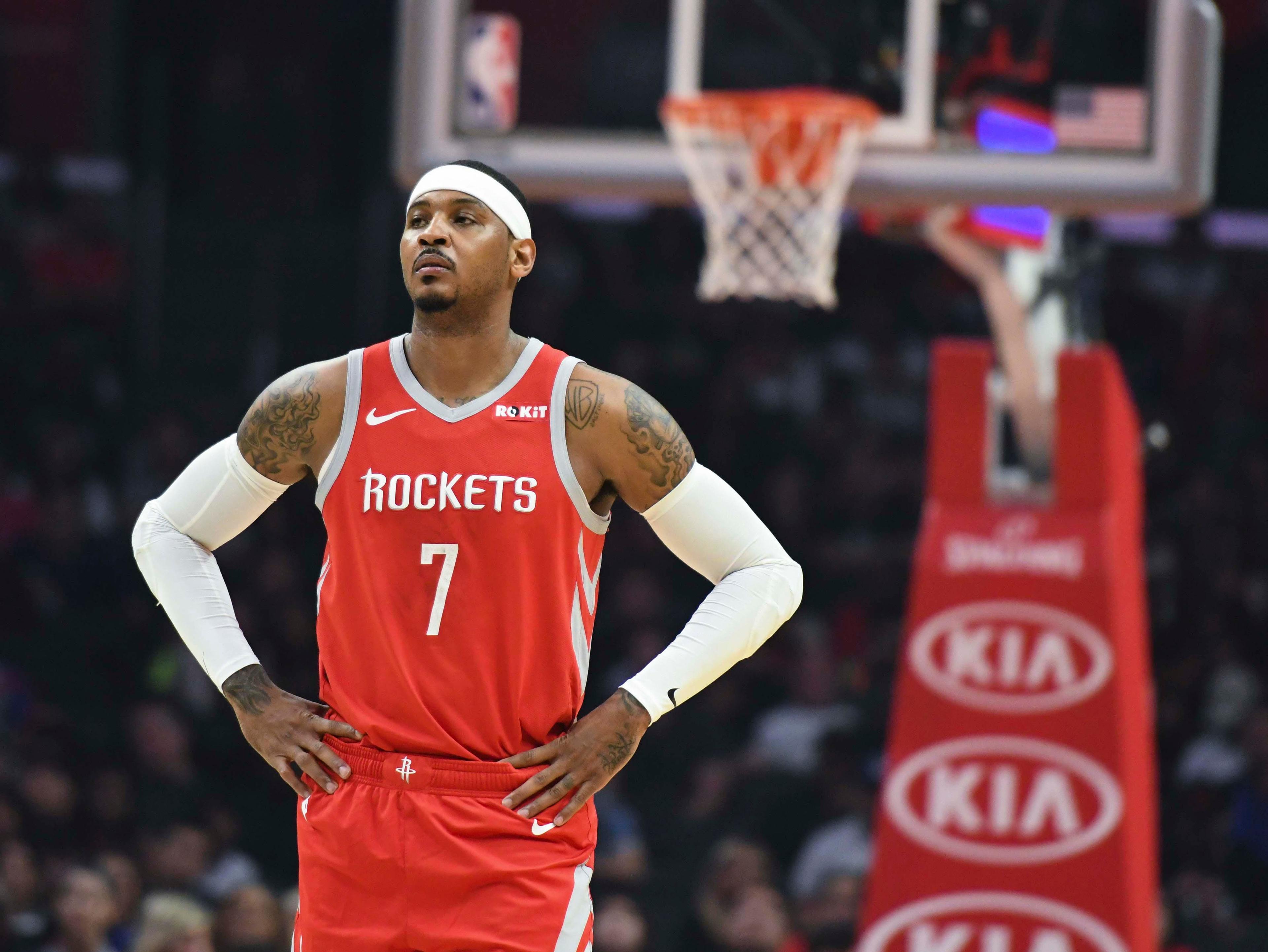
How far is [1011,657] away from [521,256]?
3.36 metres

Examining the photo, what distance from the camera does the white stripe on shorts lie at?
3500 millimetres

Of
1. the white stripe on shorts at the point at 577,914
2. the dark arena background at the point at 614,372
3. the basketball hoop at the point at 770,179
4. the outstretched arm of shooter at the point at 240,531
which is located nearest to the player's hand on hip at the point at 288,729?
the outstretched arm of shooter at the point at 240,531

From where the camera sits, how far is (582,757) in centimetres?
350

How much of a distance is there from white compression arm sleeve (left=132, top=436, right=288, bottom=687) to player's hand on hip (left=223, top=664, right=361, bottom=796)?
0.22ft

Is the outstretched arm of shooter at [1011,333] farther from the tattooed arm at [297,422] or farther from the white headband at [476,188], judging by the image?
the tattooed arm at [297,422]

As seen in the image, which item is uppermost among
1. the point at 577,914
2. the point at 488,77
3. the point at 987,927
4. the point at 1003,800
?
the point at 488,77

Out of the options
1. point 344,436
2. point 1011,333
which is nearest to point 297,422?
point 344,436

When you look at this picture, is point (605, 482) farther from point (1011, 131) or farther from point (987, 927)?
point (1011, 131)

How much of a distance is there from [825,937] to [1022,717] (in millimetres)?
1676

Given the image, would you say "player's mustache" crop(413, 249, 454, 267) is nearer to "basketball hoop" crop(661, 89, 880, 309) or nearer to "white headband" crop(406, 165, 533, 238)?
"white headband" crop(406, 165, 533, 238)

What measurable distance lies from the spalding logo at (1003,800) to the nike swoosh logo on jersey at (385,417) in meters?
3.43

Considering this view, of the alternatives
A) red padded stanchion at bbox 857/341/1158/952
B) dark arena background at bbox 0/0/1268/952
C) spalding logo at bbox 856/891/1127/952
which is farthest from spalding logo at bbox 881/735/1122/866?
dark arena background at bbox 0/0/1268/952

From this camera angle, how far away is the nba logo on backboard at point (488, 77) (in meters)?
6.90

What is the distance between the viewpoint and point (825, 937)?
24.9 ft
